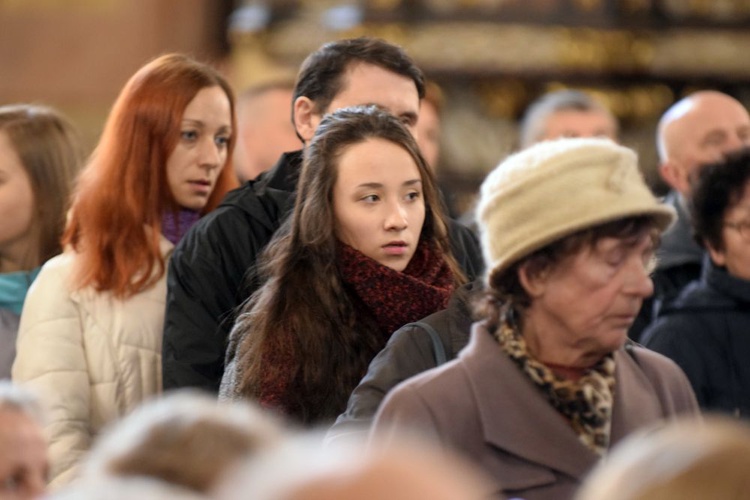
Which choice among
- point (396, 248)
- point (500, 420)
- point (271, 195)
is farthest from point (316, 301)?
point (500, 420)

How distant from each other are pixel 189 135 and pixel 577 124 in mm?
2827

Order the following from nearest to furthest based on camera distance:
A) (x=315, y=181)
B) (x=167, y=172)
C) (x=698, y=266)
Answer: (x=315, y=181) → (x=167, y=172) → (x=698, y=266)

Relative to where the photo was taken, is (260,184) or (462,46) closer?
(260,184)

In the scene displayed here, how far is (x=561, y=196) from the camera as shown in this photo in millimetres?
2979

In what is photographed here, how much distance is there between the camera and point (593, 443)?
295 centimetres

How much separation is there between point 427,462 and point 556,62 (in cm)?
810

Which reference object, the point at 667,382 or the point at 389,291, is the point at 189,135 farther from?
the point at 667,382

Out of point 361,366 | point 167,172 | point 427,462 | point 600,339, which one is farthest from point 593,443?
point 167,172

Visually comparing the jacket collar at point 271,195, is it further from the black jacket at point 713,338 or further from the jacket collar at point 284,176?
the black jacket at point 713,338

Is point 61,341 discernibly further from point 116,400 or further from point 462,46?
point 462,46

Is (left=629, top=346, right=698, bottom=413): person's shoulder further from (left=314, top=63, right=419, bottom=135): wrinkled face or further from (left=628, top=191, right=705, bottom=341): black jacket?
(left=628, top=191, right=705, bottom=341): black jacket

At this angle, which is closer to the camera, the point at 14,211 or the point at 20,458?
the point at 20,458

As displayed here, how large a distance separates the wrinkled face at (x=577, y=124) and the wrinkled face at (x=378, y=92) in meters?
2.63

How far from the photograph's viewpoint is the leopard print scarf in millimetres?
2955
